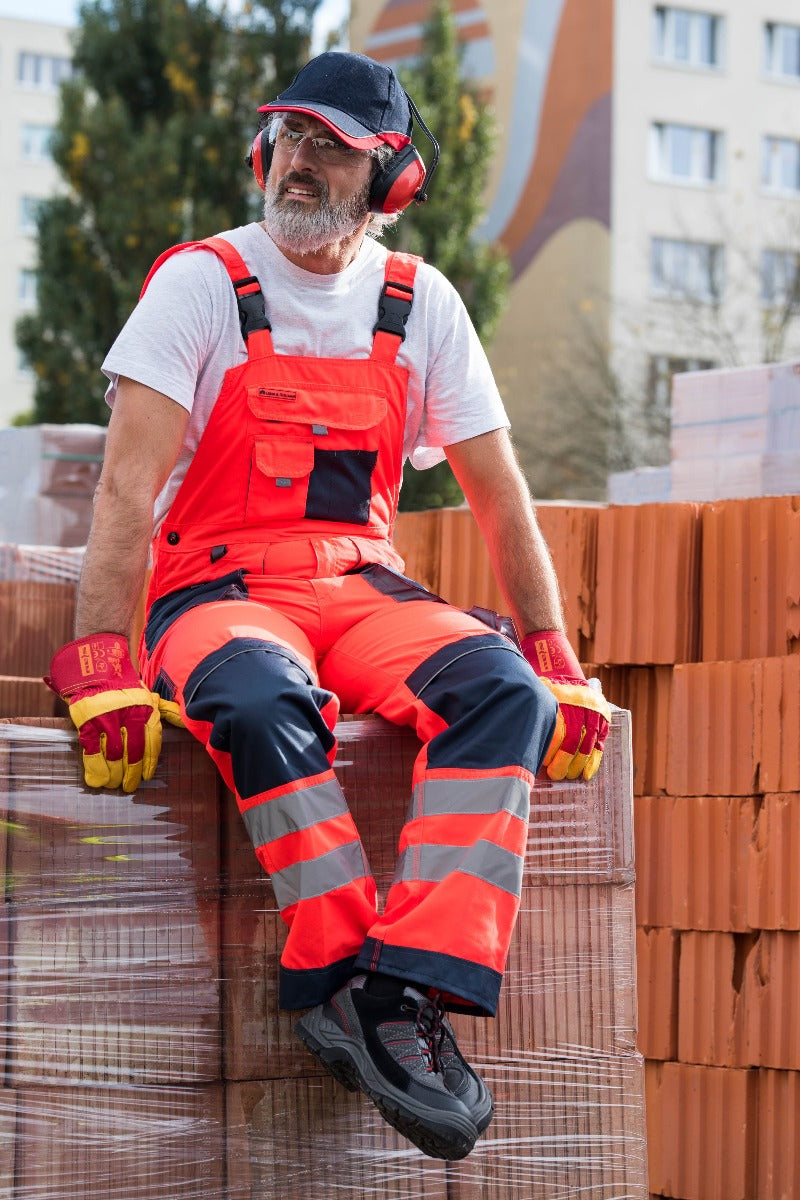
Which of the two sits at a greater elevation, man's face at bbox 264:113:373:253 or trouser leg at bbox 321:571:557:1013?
man's face at bbox 264:113:373:253

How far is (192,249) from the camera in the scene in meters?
3.33

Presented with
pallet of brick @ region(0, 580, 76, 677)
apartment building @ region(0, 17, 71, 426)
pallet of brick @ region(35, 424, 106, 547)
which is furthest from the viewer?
apartment building @ region(0, 17, 71, 426)

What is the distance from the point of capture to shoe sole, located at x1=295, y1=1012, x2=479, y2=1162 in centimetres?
265

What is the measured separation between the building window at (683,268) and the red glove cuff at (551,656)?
2839 cm

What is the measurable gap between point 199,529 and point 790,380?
2.74m

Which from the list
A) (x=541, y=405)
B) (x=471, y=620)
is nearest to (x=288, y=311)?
(x=471, y=620)

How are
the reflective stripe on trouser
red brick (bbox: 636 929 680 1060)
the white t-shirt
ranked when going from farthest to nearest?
→ red brick (bbox: 636 929 680 1060) → the white t-shirt → the reflective stripe on trouser

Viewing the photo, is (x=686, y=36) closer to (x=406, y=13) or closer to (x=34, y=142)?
(x=406, y=13)

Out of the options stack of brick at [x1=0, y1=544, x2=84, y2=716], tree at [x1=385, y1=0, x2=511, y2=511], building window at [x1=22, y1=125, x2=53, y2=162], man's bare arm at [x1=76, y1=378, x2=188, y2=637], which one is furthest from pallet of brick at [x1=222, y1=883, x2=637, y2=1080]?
building window at [x1=22, y1=125, x2=53, y2=162]

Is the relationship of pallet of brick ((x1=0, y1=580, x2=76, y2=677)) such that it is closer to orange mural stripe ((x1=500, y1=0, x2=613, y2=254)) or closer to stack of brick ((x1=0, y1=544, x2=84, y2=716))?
stack of brick ((x1=0, y1=544, x2=84, y2=716))

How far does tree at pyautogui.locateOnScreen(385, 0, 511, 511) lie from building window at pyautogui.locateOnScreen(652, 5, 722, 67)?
9863 mm

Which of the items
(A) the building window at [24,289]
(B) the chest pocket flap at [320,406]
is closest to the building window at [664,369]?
(A) the building window at [24,289]

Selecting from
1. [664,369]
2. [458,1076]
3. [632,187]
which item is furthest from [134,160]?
[458,1076]

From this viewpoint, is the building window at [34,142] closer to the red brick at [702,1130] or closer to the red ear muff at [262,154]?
the red brick at [702,1130]
